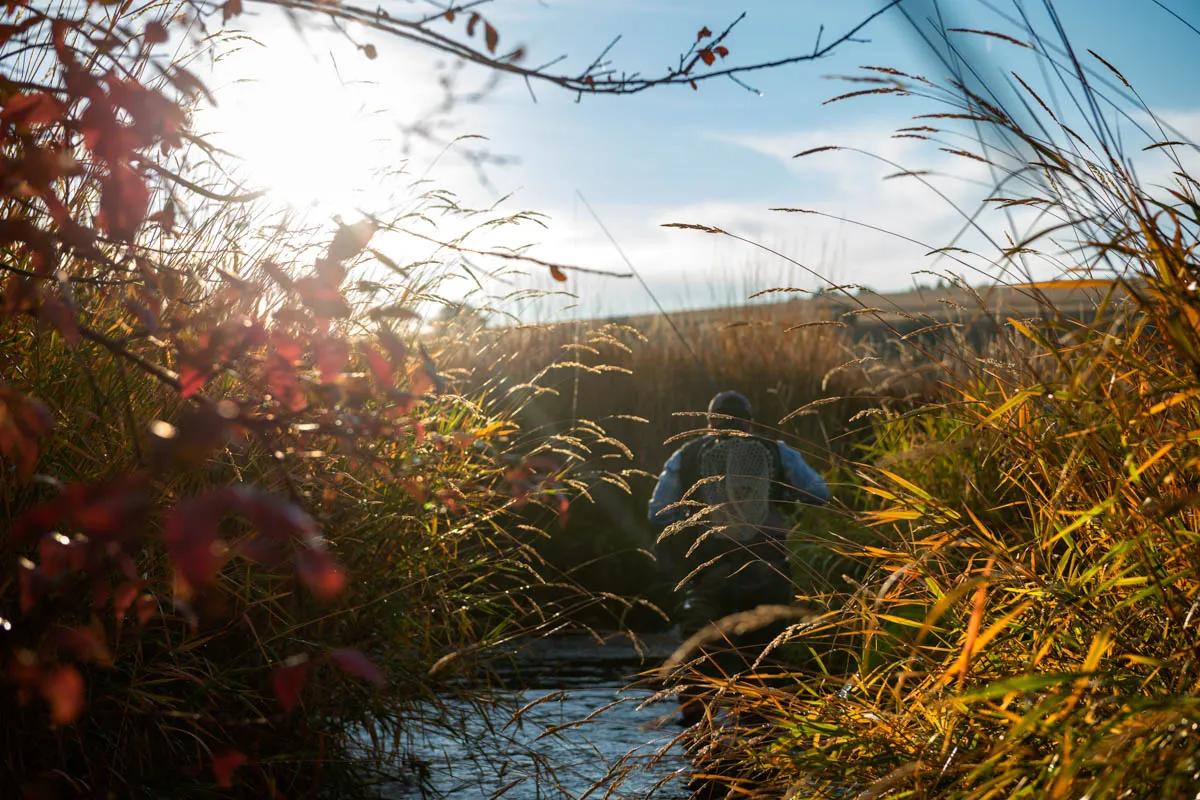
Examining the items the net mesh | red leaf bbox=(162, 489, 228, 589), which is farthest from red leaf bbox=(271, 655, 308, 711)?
the net mesh

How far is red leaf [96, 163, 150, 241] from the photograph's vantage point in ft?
5.39

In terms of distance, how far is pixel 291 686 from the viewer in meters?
1.69

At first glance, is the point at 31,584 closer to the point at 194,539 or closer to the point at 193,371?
the point at 193,371

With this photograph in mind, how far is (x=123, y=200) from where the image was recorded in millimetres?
1643

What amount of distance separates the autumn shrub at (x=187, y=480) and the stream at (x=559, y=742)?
9.8 inches

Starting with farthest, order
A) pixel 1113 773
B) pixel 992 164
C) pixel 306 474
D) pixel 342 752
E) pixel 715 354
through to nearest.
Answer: pixel 715 354
pixel 342 752
pixel 306 474
pixel 992 164
pixel 1113 773

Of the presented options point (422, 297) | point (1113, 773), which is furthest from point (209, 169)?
point (1113, 773)

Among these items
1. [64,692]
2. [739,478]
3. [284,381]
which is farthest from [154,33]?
[739,478]

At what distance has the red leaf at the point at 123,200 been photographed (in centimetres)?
164

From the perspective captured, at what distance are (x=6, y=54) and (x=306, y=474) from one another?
1.46 m

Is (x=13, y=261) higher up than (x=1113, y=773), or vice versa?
(x=13, y=261)

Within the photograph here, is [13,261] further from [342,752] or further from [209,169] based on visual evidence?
[342,752]

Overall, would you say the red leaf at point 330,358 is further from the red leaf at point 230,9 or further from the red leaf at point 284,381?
the red leaf at point 230,9

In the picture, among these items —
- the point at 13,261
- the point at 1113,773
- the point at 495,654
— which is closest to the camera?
the point at 1113,773
